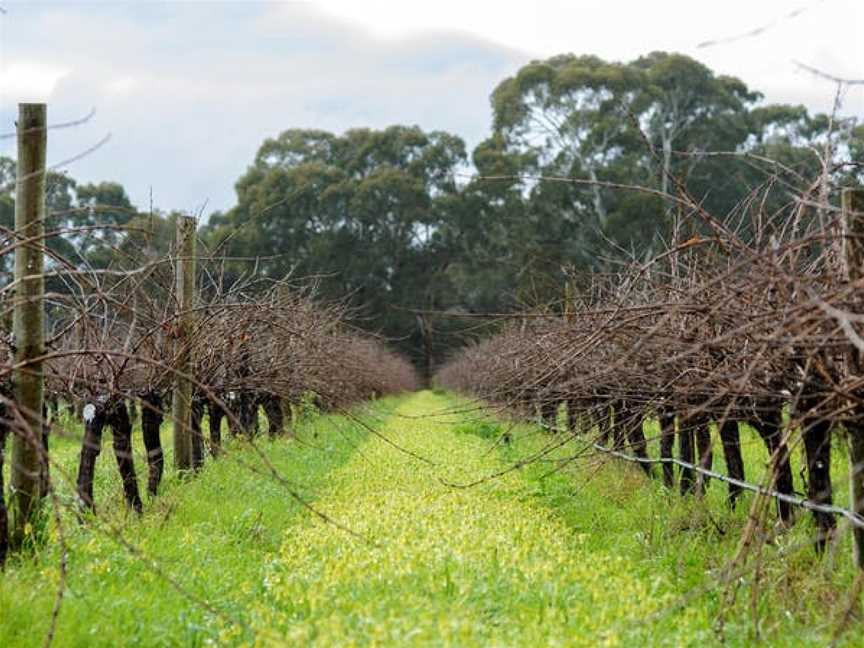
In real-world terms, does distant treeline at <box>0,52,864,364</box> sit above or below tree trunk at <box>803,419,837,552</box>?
above

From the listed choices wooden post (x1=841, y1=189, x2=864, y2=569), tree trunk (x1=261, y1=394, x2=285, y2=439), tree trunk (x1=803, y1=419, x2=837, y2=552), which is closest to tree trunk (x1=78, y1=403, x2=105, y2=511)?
tree trunk (x1=803, y1=419, x2=837, y2=552)

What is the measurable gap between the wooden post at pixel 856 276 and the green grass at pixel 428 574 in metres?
0.34

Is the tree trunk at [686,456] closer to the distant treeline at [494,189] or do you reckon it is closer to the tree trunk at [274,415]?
the tree trunk at [274,415]

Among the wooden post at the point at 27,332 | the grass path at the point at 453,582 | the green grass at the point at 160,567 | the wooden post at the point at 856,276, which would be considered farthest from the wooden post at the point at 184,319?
the wooden post at the point at 856,276

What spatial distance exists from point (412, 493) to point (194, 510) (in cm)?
238

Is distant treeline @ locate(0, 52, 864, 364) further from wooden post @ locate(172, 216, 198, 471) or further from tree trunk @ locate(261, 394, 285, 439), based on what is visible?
wooden post @ locate(172, 216, 198, 471)

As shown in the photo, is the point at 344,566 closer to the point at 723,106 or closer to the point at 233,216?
the point at 723,106

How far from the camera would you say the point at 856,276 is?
18.8 ft

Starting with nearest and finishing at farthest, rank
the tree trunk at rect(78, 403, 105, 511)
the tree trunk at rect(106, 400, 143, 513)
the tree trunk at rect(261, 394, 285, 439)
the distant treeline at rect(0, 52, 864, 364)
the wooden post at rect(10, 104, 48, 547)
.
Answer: the wooden post at rect(10, 104, 48, 547) < the tree trunk at rect(78, 403, 105, 511) < the tree trunk at rect(106, 400, 143, 513) < the tree trunk at rect(261, 394, 285, 439) < the distant treeline at rect(0, 52, 864, 364)

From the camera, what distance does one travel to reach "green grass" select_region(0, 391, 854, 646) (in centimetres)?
573

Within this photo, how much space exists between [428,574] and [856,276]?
3086mm

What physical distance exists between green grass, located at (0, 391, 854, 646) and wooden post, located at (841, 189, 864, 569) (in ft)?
1.10

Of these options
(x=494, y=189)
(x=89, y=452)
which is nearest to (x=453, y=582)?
(x=89, y=452)

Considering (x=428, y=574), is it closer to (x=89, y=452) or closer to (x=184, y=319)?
(x=89, y=452)
